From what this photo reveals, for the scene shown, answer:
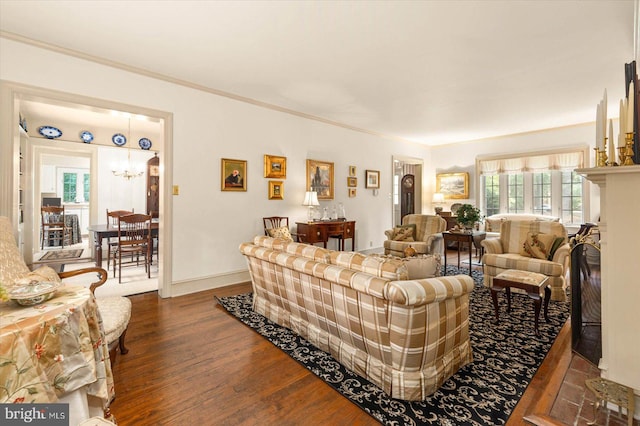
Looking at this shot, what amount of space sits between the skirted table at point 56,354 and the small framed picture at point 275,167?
11.4ft

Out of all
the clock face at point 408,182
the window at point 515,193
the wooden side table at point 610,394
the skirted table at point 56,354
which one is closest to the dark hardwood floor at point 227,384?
the wooden side table at point 610,394

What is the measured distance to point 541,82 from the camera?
3.92 meters

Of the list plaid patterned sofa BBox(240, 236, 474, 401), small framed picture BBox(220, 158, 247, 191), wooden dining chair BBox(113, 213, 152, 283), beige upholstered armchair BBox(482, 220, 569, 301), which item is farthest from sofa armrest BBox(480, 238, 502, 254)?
wooden dining chair BBox(113, 213, 152, 283)

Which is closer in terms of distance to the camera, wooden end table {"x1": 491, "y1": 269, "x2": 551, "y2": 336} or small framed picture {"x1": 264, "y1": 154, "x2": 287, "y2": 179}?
wooden end table {"x1": 491, "y1": 269, "x2": 551, "y2": 336}

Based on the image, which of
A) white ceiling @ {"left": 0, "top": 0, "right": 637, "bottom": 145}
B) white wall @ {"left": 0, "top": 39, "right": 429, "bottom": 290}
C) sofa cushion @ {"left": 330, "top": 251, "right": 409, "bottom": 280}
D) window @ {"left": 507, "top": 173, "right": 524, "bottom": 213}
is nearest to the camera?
sofa cushion @ {"left": 330, "top": 251, "right": 409, "bottom": 280}

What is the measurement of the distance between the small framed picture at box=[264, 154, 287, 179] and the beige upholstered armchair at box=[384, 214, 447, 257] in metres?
2.30

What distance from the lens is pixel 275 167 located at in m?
4.94

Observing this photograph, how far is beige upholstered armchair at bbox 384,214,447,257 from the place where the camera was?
5.27m

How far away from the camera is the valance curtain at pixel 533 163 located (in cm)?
603

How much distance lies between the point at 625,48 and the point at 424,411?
13.0ft

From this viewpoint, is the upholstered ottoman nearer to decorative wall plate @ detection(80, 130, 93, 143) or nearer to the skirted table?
the skirted table

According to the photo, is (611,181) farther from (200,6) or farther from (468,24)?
(200,6)

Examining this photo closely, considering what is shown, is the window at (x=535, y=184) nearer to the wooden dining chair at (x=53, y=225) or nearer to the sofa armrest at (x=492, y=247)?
the sofa armrest at (x=492, y=247)

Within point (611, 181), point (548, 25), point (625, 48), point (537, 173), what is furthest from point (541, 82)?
point (537, 173)
